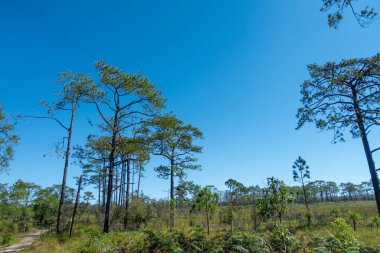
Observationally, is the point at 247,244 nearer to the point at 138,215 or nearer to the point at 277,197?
the point at 277,197

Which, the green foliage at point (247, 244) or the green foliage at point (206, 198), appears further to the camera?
the green foliage at point (206, 198)

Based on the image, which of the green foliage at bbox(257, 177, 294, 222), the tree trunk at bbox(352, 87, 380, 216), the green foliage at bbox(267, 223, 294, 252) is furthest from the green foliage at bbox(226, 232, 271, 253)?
the tree trunk at bbox(352, 87, 380, 216)

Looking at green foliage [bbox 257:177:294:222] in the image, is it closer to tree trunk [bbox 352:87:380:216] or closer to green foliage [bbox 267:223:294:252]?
tree trunk [bbox 352:87:380:216]

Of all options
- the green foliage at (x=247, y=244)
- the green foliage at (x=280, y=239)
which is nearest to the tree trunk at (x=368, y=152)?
the green foliage at (x=280, y=239)

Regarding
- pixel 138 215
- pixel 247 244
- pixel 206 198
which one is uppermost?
pixel 206 198

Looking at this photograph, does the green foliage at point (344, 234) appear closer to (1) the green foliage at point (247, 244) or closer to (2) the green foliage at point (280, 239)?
(2) the green foliage at point (280, 239)

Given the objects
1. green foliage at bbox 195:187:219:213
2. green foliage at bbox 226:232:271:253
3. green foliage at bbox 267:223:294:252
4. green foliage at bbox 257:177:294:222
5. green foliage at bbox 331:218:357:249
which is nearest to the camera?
green foliage at bbox 226:232:271:253

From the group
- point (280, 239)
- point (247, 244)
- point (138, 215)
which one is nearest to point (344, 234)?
point (280, 239)

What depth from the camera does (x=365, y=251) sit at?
6.46 m

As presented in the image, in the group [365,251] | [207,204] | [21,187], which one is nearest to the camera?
[365,251]

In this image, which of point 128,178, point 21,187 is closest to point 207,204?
point 128,178

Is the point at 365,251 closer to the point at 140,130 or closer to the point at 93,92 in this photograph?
the point at 140,130

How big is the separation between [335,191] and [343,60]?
115 metres

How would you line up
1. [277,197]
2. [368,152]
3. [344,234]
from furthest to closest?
[277,197], [368,152], [344,234]
